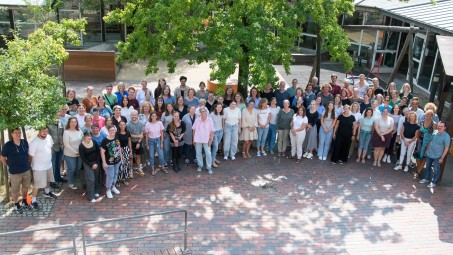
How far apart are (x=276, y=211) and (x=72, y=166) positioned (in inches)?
165

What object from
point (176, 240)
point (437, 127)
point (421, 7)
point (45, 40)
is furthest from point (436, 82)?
point (45, 40)

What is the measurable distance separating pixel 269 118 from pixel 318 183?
1.99 m

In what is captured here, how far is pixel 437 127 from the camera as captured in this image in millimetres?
10258

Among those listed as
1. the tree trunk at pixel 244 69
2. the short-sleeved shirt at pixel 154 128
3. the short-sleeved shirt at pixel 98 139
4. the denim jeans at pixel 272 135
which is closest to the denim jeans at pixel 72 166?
the short-sleeved shirt at pixel 98 139

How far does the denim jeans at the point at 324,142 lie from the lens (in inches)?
450

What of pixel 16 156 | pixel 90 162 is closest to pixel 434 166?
pixel 90 162

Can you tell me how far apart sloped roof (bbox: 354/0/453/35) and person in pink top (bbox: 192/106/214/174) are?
27.0 ft

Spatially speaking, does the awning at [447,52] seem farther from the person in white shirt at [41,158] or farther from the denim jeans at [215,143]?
the person in white shirt at [41,158]

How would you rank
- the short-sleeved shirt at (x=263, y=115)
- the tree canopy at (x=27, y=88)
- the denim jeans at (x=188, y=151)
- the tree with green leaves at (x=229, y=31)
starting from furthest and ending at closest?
the short-sleeved shirt at (x=263, y=115)
the denim jeans at (x=188, y=151)
the tree with green leaves at (x=229, y=31)
the tree canopy at (x=27, y=88)

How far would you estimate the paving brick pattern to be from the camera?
8164 millimetres

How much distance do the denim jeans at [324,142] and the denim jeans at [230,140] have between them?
2.08 meters

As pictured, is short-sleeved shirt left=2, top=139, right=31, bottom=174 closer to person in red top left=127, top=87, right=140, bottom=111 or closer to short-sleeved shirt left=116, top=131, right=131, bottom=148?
short-sleeved shirt left=116, top=131, right=131, bottom=148

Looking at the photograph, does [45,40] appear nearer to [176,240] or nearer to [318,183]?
[176,240]

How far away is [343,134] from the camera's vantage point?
36.9ft
